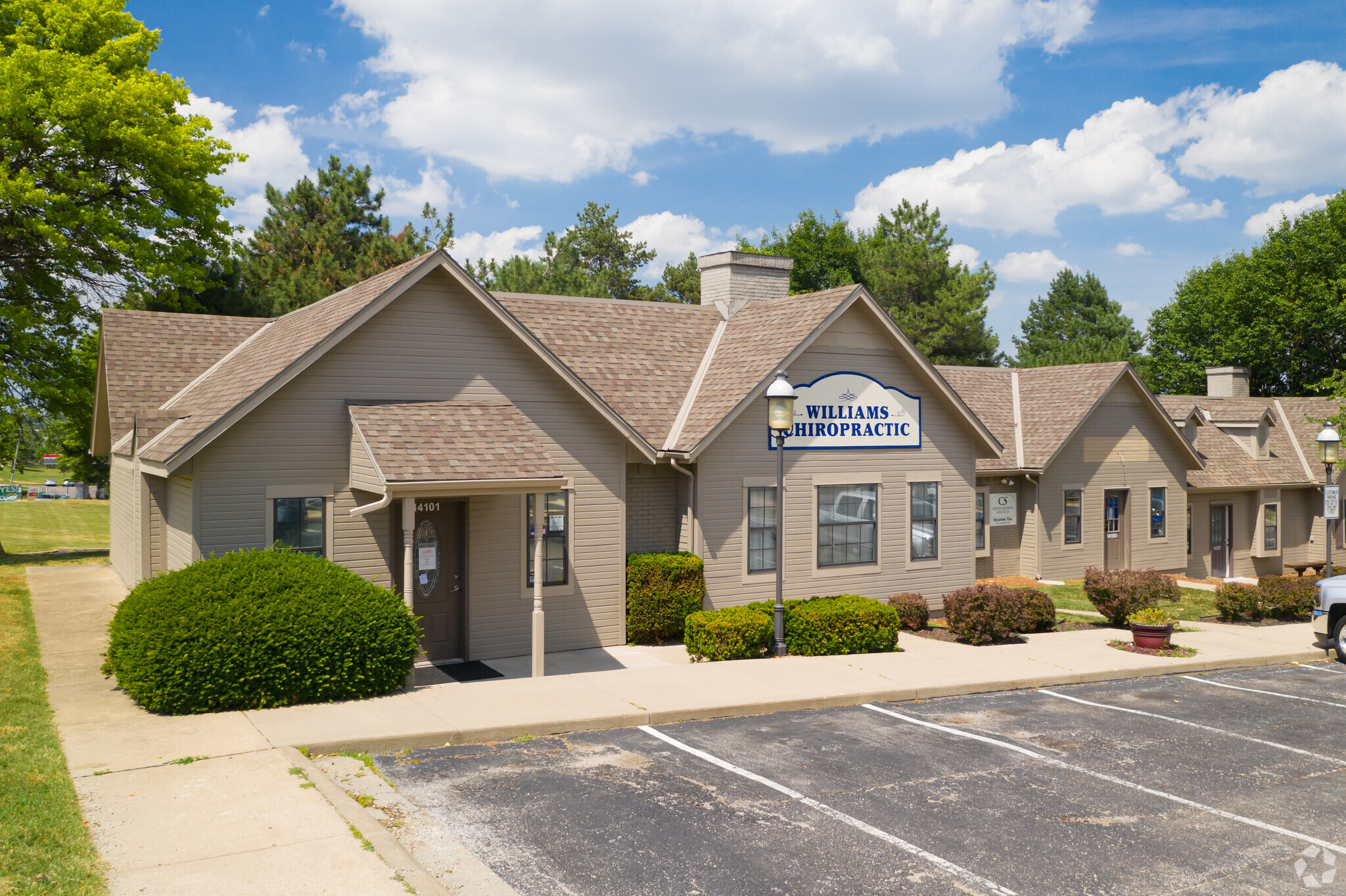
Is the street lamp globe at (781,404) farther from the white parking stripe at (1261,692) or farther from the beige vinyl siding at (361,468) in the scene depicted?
the white parking stripe at (1261,692)

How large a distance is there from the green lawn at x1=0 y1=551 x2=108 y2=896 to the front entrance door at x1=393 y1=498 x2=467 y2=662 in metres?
4.73

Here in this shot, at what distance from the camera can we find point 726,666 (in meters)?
14.5

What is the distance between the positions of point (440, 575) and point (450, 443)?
223cm

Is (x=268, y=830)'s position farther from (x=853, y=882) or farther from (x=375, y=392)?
(x=375, y=392)

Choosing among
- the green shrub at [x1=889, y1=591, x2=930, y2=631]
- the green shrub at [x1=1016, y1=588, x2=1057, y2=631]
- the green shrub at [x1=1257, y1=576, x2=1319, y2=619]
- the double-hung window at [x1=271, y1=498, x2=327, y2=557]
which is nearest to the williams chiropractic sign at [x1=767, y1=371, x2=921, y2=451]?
the green shrub at [x1=889, y1=591, x2=930, y2=631]

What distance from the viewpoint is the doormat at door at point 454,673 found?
13.5 metres

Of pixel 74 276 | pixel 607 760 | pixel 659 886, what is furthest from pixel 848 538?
pixel 74 276

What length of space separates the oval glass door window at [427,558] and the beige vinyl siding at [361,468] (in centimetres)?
123

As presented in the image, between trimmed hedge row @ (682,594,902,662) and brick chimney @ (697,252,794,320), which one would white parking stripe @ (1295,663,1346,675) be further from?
brick chimney @ (697,252,794,320)

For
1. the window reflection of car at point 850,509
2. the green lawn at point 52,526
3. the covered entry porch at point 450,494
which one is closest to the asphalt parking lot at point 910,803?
the covered entry porch at point 450,494

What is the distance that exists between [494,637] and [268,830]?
773cm

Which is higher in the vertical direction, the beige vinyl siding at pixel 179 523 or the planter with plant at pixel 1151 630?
the beige vinyl siding at pixel 179 523

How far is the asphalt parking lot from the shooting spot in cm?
724

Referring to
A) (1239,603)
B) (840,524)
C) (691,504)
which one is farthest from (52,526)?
(1239,603)
